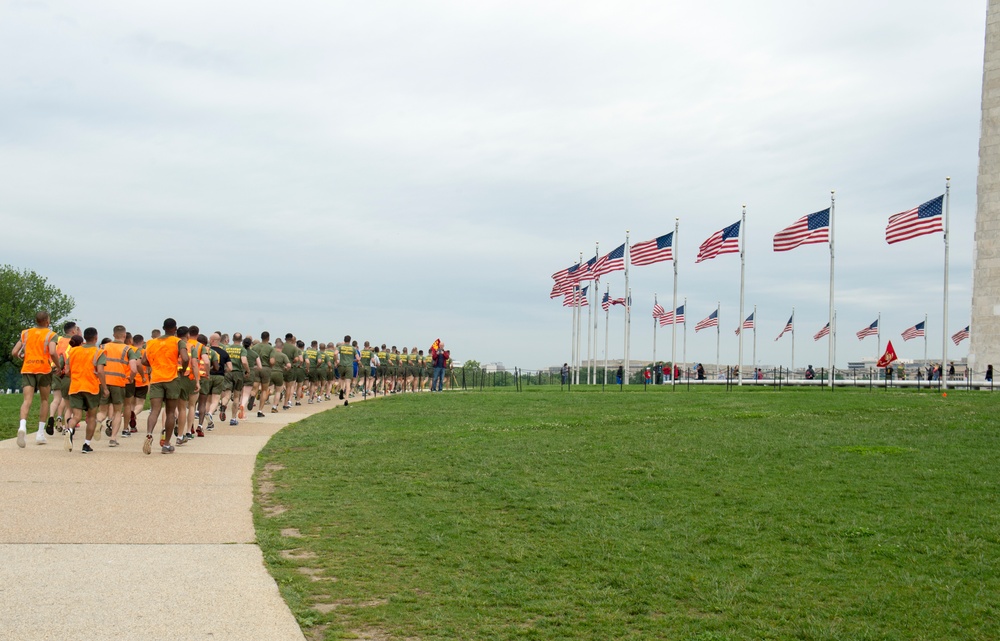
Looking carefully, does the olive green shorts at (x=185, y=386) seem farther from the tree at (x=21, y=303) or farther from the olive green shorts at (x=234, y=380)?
the tree at (x=21, y=303)

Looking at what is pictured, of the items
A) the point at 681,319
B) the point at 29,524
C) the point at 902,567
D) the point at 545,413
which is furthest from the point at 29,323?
the point at 902,567

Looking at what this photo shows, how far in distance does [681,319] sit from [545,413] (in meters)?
36.9

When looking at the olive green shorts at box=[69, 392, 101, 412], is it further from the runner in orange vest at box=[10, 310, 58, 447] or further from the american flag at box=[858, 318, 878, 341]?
the american flag at box=[858, 318, 878, 341]

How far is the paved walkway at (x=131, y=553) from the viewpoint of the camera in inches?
226

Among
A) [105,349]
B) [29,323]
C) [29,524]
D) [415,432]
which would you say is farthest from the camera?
[29,323]

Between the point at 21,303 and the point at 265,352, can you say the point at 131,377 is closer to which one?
the point at 265,352

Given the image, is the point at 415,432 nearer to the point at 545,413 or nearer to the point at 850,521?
the point at 545,413

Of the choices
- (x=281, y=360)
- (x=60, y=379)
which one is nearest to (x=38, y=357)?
(x=60, y=379)

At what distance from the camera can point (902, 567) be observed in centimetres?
737

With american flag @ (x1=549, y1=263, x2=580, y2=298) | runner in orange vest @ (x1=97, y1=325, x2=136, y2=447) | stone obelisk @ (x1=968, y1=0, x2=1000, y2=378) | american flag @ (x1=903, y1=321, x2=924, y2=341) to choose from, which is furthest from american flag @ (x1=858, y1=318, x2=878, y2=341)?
runner in orange vest @ (x1=97, y1=325, x2=136, y2=447)

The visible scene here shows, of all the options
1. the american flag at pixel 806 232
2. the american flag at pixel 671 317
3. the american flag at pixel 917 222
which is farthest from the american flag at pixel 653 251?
the american flag at pixel 671 317

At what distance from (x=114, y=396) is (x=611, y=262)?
108 feet

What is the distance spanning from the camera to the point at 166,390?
1409 cm

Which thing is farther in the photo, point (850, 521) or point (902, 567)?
point (850, 521)
